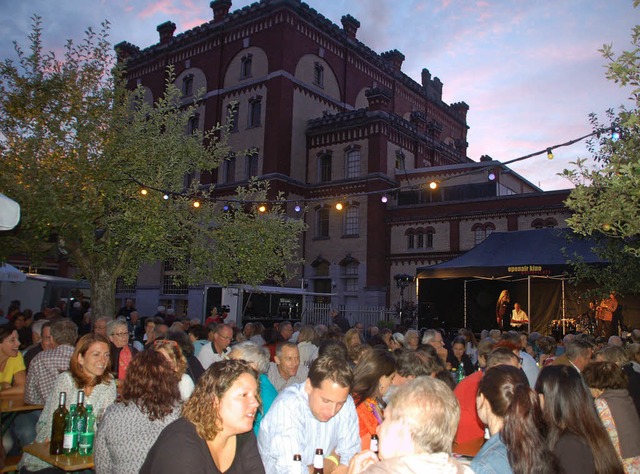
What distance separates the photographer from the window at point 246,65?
113ft

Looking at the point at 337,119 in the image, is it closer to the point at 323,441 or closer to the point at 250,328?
the point at 250,328

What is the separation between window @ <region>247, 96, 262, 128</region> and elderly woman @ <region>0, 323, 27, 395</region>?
27.1 metres

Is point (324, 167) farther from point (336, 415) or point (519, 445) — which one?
point (519, 445)

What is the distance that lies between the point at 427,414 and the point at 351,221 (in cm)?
3085

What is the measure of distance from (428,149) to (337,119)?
26.2 feet

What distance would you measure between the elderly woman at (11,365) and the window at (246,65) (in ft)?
95.9

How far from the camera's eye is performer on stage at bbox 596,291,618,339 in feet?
66.5

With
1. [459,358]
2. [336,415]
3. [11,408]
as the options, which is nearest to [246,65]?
[459,358]

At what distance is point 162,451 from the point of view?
10.1ft

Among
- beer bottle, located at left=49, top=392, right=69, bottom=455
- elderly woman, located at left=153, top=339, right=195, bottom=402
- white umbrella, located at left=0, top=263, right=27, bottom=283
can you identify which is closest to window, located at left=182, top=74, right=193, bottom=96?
white umbrella, located at left=0, top=263, right=27, bottom=283

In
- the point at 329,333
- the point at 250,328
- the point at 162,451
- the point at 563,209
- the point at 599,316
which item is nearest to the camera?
the point at 162,451

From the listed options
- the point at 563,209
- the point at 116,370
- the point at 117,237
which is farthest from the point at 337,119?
the point at 116,370

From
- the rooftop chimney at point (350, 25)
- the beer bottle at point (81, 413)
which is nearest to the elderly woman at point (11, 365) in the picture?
the beer bottle at point (81, 413)

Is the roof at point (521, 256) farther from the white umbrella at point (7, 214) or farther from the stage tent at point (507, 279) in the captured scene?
the white umbrella at point (7, 214)
